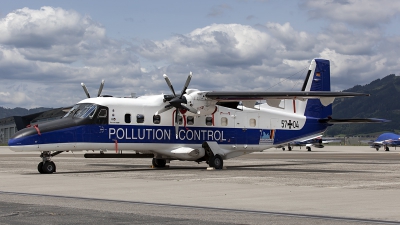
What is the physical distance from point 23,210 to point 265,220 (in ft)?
17.4

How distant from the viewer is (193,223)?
11.0 m

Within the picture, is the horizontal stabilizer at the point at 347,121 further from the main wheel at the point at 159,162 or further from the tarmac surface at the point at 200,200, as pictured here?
the main wheel at the point at 159,162

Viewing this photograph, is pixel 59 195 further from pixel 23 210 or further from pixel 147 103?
pixel 147 103

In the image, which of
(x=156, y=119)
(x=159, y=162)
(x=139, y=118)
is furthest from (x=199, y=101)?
(x=159, y=162)

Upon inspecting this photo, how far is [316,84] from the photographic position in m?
34.9

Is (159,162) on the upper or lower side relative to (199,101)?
lower

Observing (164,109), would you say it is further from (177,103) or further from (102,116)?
(102,116)

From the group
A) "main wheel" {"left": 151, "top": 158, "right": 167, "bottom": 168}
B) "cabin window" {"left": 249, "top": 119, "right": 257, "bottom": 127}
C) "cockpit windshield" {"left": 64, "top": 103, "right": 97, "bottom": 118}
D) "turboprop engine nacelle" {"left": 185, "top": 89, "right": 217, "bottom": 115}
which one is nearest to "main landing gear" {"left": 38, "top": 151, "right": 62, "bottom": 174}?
"cockpit windshield" {"left": 64, "top": 103, "right": 97, "bottom": 118}

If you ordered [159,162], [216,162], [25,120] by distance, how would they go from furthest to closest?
[25,120] → [159,162] → [216,162]

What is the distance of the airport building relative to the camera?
102m

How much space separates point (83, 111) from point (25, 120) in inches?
3666

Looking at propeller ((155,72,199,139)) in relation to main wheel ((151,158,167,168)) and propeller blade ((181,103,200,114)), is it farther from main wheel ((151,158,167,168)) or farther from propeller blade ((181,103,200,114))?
main wheel ((151,158,167,168))

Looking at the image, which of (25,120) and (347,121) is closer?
(347,121)

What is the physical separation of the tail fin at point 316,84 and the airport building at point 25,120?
1763 inches
